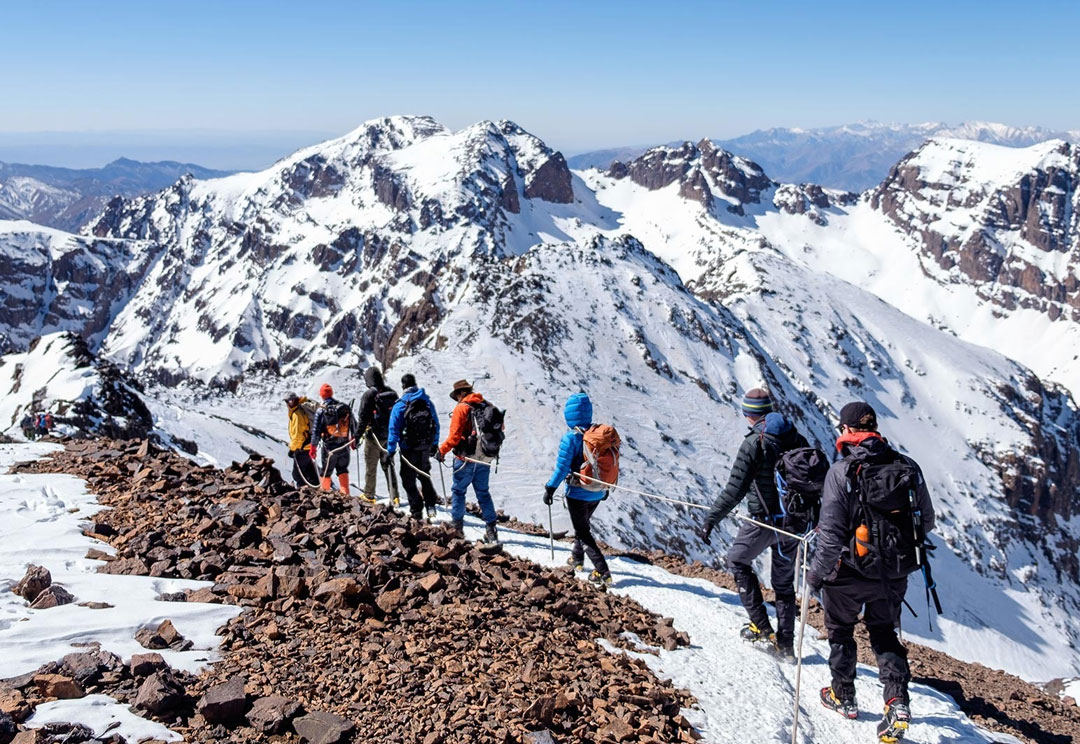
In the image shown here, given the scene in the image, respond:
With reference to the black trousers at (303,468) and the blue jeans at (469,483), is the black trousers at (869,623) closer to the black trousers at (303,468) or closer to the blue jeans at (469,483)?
the blue jeans at (469,483)

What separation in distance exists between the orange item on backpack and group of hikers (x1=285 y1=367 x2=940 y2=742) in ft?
0.05

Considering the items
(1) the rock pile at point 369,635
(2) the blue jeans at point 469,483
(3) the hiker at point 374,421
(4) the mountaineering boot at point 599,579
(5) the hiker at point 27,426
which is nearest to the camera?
(1) the rock pile at point 369,635

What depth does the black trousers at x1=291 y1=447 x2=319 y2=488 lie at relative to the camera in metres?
15.6

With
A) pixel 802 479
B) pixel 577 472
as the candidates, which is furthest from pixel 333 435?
pixel 802 479

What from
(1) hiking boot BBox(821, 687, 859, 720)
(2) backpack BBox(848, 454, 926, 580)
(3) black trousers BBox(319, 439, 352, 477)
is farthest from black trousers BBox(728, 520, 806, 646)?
(3) black trousers BBox(319, 439, 352, 477)

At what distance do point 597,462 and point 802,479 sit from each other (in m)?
3.21

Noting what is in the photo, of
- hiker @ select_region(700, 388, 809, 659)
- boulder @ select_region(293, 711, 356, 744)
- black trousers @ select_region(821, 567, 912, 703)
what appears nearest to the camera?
boulder @ select_region(293, 711, 356, 744)

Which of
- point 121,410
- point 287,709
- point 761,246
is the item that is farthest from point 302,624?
point 761,246

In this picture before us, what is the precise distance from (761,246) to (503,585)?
589 ft

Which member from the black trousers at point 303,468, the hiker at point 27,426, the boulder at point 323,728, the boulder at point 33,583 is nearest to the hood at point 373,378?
the black trousers at point 303,468

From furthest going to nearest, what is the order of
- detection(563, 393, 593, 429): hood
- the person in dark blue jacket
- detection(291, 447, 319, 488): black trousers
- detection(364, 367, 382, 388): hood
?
detection(291, 447, 319, 488): black trousers, detection(364, 367, 382, 388): hood, detection(563, 393, 593, 429): hood, the person in dark blue jacket

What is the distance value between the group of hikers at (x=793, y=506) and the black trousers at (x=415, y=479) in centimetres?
3

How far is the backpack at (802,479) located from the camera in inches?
298

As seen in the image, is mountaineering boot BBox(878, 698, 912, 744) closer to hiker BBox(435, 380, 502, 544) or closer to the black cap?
the black cap
